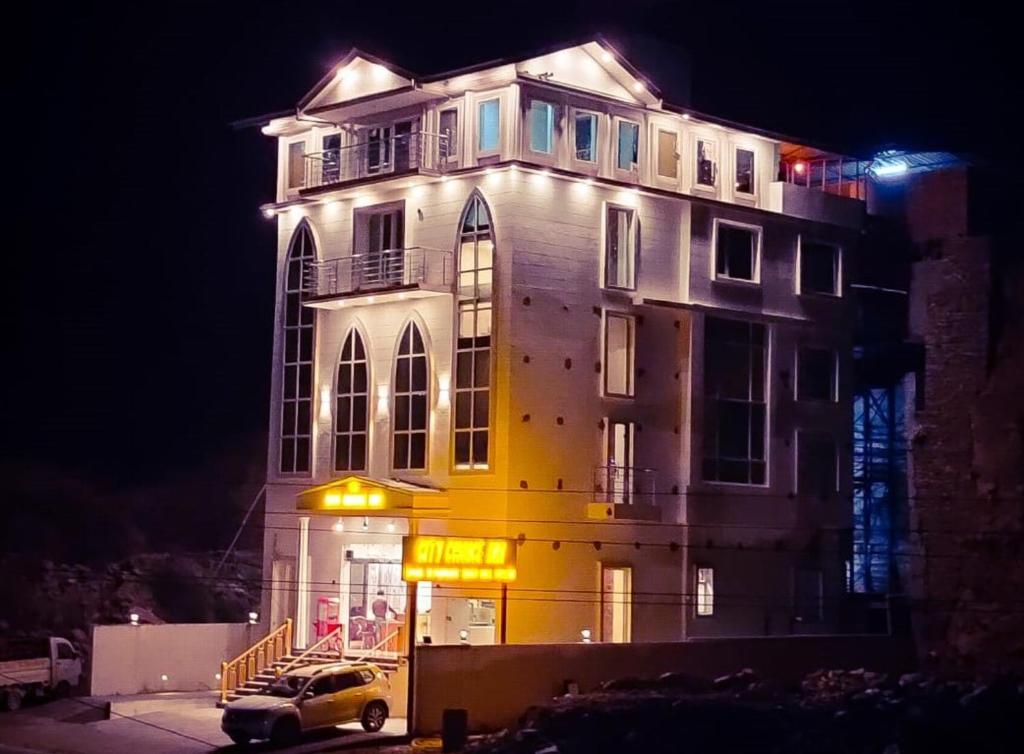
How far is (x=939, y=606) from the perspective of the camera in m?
60.2

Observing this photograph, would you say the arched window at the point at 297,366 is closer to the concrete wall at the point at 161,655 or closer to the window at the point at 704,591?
the concrete wall at the point at 161,655

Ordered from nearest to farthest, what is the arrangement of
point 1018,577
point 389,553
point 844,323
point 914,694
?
point 914,694 < point 389,553 < point 844,323 < point 1018,577

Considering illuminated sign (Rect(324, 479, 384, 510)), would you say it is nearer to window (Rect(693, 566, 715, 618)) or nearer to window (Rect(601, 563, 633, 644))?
window (Rect(601, 563, 633, 644))

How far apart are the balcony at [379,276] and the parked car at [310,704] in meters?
11.5

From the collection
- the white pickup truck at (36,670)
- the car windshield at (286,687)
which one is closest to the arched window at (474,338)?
the car windshield at (286,687)

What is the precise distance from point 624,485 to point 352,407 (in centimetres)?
866

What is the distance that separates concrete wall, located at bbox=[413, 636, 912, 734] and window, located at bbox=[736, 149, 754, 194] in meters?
14.4

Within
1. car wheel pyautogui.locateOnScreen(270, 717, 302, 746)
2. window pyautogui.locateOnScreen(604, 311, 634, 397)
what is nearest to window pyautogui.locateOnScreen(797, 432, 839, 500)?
window pyautogui.locateOnScreen(604, 311, 634, 397)

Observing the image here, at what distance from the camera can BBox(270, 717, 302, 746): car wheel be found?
38.7 metres

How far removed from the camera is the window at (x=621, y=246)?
4909cm

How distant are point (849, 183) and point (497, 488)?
19826 mm

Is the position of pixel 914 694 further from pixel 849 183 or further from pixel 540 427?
pixel 849 183

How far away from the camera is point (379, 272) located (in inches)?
1948

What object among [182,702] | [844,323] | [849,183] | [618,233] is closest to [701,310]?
[618,233]
